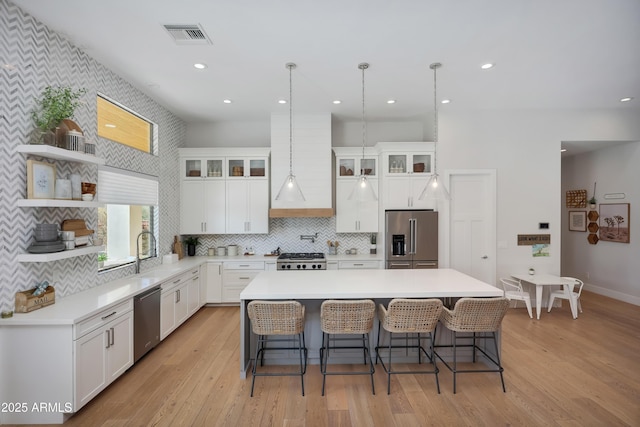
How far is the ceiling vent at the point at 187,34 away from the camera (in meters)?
2.61

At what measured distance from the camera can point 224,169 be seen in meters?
5.17

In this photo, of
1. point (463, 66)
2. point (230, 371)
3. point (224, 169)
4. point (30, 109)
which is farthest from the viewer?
point (224, 169)

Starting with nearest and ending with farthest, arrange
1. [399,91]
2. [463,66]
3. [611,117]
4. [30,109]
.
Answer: [30,109] < [463,66] < [399,91] < [611,117]

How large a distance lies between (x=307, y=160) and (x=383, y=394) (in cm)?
354

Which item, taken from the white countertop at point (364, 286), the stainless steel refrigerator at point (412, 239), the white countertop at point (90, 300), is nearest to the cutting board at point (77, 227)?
the white countertop at point (90, 300)

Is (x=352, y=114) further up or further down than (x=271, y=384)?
further up

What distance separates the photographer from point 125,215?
3828mm

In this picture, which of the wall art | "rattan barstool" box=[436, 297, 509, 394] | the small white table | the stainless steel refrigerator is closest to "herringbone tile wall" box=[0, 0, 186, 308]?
"rattan barstool" box=[436, 297, 509, 394]

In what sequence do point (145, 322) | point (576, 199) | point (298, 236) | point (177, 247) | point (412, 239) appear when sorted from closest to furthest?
point (145, 322) → point (412, 239) → point (177, 247) → point (298, 236) → point (576, 199)

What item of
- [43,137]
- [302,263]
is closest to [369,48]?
[43,137]

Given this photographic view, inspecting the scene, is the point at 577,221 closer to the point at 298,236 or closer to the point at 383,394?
the point at 298,236

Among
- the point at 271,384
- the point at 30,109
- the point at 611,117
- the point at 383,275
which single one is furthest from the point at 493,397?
the point at 611,117

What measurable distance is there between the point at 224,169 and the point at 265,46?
105 inches

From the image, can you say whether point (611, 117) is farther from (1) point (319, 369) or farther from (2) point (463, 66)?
(1) point (319, 369)
